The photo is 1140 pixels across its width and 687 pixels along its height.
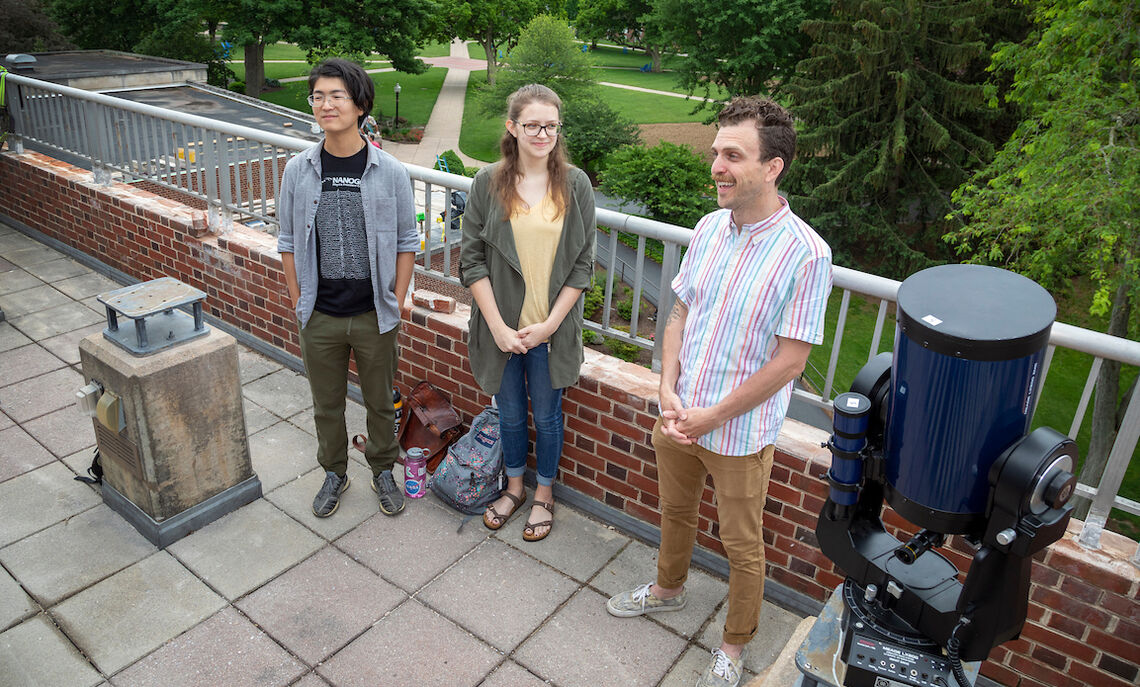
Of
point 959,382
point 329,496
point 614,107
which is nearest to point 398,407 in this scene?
point 329,496

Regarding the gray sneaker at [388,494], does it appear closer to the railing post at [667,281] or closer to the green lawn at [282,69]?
the railing post at [667,281]

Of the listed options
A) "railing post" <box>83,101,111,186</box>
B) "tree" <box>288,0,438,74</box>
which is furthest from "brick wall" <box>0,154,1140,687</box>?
"tree" <box>288,0,438,74</box>

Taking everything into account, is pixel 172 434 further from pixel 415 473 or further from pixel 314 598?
pixel 415 473

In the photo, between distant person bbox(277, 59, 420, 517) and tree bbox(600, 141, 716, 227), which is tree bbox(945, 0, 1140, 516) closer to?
distant person bbox(277, 59, 420, 517)

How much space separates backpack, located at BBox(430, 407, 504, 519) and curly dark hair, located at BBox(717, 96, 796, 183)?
6.63 ft

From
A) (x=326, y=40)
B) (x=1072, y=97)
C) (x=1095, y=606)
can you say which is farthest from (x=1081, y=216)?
(x=326, y=40)

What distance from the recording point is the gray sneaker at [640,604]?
11.1 ft

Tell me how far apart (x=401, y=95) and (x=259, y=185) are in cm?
4188

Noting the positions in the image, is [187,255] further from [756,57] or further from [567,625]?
[756,57]

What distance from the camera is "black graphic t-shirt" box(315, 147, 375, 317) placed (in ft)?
11.5

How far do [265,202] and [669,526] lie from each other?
12.0 ft

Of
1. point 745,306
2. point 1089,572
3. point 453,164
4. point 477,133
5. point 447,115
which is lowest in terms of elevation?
point 477,133

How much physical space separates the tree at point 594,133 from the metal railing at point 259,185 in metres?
25.1

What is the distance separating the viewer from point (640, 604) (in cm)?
339
